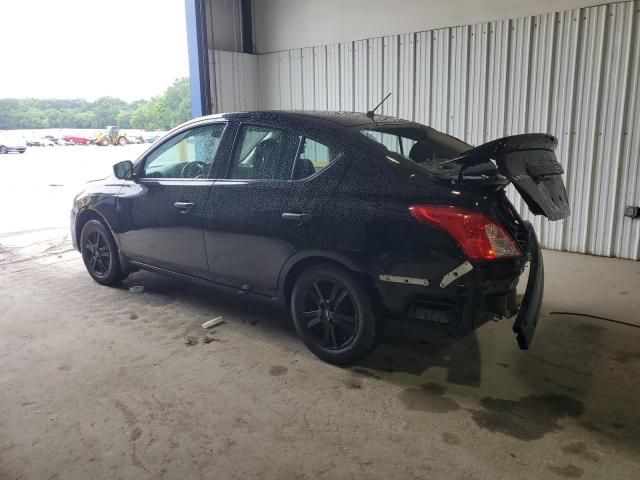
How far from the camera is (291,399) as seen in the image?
283 centimetres

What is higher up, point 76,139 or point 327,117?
point 76,139

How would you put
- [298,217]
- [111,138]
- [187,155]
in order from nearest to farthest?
[298,217] → [187,155] → [111,138]

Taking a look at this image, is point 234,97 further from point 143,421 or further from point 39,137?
point 39,137

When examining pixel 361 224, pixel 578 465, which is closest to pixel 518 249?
pixel 361 224

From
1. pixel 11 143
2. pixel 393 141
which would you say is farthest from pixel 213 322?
pixel 11 143

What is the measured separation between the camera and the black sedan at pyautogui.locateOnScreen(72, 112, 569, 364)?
268 cm

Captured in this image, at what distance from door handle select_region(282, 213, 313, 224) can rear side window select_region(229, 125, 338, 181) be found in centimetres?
25

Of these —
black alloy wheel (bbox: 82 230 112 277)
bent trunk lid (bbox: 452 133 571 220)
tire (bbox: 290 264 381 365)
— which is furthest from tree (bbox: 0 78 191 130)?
bent trunk lid (bbox: 452 133 571 220)

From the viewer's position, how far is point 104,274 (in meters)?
4.83

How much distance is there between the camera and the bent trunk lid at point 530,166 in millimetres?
2699

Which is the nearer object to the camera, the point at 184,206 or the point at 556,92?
the point at 184,206

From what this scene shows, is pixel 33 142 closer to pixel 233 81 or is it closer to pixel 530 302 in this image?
pixel 233 81

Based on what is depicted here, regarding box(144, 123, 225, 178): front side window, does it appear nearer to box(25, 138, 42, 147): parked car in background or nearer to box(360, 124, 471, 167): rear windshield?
box(360, 124, 471, 167): rear windshield

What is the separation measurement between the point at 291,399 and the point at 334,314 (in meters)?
0.59
